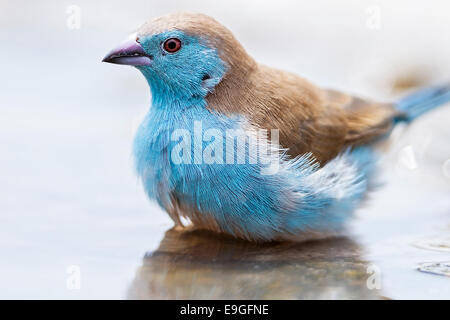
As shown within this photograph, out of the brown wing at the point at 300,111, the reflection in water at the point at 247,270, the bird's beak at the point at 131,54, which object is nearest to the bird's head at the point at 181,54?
the bird's beak at the point at 131,54

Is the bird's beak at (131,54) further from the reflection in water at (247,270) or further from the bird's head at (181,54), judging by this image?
the reflection in water at (247,270)

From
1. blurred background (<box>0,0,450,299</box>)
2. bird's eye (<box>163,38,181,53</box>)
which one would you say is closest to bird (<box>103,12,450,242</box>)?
bird's eye (<box>163,38,181,53</box>)

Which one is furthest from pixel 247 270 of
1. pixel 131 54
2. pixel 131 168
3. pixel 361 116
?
pixel 361 116

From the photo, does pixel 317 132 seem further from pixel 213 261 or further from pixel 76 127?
pixel 76 127

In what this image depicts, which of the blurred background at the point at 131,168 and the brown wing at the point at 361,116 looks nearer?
the blurred background at the point at 131,168

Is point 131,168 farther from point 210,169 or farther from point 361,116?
point 361,116

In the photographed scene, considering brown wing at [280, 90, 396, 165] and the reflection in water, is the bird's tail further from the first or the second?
the reflection in water

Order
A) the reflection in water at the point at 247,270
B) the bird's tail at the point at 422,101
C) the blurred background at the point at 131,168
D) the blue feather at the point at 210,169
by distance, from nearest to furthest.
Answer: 1. the reflection in water at the point at 247,270
2. the blurred background at the point at 131,168
3. the blue feather at the point at 210,169
4. the bird's tail at the point at 422,101
